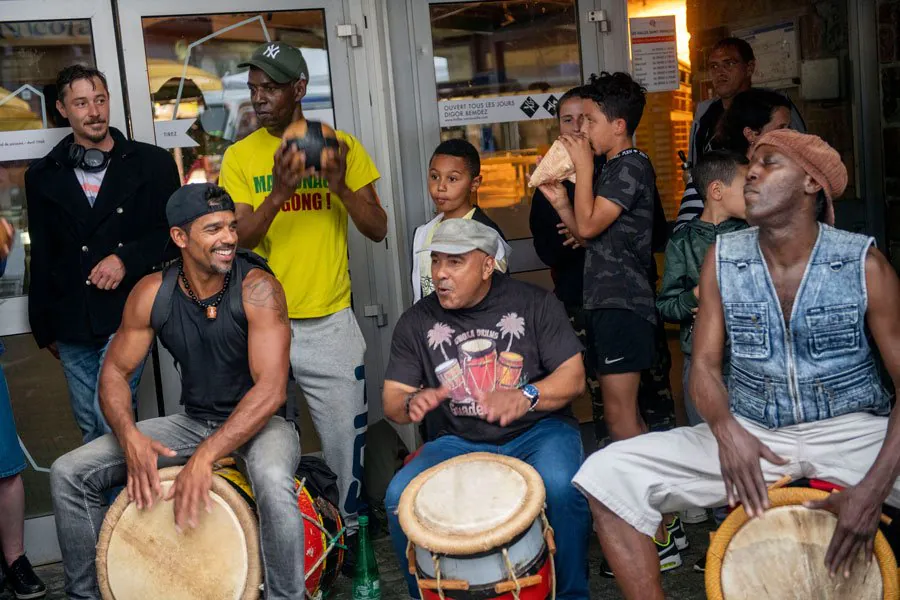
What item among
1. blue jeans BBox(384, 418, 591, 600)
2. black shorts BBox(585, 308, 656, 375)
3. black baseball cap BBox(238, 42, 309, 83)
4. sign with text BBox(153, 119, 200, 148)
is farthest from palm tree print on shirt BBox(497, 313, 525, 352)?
sign with text BBox(153, 119, 200, 148)

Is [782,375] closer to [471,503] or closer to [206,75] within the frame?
[471,503]

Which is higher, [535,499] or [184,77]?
[184,77]

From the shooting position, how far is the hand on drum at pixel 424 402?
3.60 m

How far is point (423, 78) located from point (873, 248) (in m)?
2.58

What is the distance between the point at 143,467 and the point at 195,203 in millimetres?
960

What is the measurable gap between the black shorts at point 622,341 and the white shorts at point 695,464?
0.81 m

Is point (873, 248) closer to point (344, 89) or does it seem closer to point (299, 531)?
point (299, 531)

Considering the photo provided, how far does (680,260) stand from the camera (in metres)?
4.20

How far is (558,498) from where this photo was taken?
356 centimetres

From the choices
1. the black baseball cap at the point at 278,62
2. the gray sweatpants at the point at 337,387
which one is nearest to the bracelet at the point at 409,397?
the gray sweatpants at the point at 337,387

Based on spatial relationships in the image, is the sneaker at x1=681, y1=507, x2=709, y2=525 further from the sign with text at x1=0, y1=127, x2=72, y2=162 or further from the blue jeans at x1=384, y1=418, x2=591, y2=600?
the sign with text at x1=0, y1=127, x2=72, y2=162

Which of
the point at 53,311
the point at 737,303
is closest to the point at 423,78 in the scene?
the point at 53,311

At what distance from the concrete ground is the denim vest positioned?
3.26ft

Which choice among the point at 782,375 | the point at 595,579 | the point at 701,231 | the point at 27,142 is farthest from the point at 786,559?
the point at 27,142
